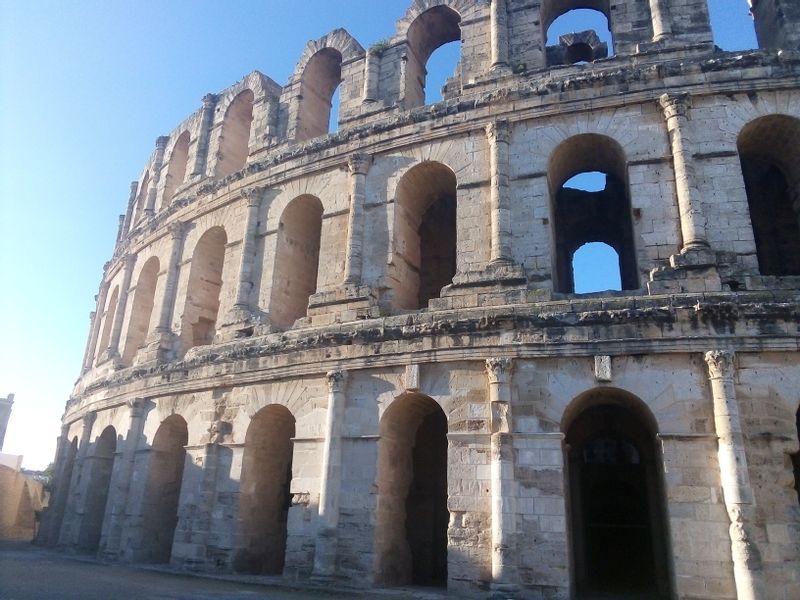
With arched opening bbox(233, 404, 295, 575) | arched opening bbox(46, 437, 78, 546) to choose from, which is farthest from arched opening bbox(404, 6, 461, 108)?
arched opening bbox(46, 437, 78, 546)

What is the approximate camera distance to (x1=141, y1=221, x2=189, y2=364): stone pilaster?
15102 mm

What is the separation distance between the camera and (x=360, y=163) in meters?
13.0

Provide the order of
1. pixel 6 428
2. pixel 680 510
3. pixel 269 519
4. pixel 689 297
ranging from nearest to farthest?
pixel 680 510
pixel 689 297
pixel 269 519
pixel 6 428

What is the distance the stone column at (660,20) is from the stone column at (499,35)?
2905 mm

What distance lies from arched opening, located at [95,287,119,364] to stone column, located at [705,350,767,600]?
16840 mm

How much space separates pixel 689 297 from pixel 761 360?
1.32 metres

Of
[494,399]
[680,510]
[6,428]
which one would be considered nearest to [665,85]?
[494,399]

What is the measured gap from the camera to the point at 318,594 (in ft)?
31.5

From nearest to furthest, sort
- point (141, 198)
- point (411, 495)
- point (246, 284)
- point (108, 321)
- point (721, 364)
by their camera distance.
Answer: point (721, 364) → point (411, 495) → point (246, 284) → point (108, 321) → point (141, 198)

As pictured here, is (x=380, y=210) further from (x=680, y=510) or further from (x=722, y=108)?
A: (x=680, y=510)

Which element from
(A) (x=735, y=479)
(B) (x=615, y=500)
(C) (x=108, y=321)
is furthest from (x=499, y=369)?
(C) (x=108, y=321)

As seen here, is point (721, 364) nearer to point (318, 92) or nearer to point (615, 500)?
point (615, 500)

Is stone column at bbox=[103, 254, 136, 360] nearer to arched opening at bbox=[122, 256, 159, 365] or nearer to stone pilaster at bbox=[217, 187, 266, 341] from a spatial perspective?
arched opening at bbox=[122, 256, 159, 365]

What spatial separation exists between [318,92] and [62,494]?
13.9m
